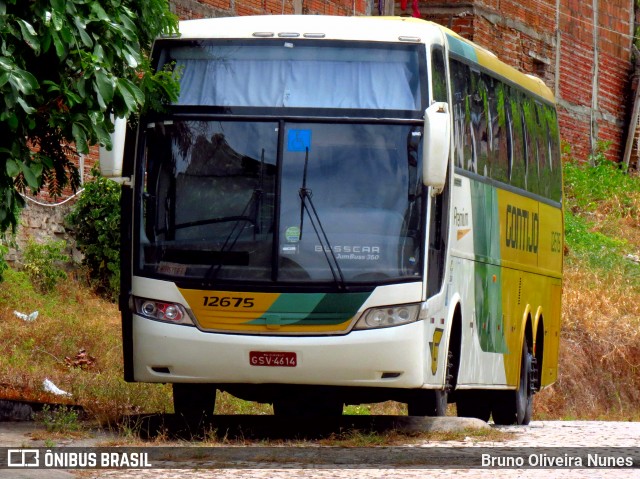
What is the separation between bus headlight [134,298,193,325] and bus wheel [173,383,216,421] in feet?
3.67

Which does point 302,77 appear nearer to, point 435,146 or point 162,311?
point 435,146

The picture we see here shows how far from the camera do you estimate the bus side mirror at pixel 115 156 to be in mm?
11797

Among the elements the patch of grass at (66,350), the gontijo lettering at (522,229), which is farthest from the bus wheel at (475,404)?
the patch of grass at (66,350)

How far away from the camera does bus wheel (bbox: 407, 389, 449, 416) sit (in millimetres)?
13016

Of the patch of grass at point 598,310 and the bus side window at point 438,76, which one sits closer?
the bus side window at point 438,76

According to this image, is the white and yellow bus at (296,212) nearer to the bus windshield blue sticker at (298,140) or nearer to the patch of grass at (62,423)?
the bus windshield blue sticker at (298,140)

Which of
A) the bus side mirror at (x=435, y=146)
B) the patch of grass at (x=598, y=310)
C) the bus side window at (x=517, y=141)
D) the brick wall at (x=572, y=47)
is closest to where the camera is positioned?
the bus side mirror at (x=435, y=146)

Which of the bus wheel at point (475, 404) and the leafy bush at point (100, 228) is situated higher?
the leafy bush at point (100, 228)

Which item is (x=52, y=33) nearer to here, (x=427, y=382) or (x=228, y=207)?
(x=228, y=207)

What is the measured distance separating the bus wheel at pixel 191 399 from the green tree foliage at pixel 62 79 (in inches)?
92.7

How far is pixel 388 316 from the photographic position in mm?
11750

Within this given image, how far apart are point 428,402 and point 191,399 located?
208 cm

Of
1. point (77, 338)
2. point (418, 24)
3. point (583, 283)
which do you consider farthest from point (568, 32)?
point (418, 24)

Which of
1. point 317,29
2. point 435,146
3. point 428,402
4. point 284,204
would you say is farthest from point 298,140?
point 428,402
